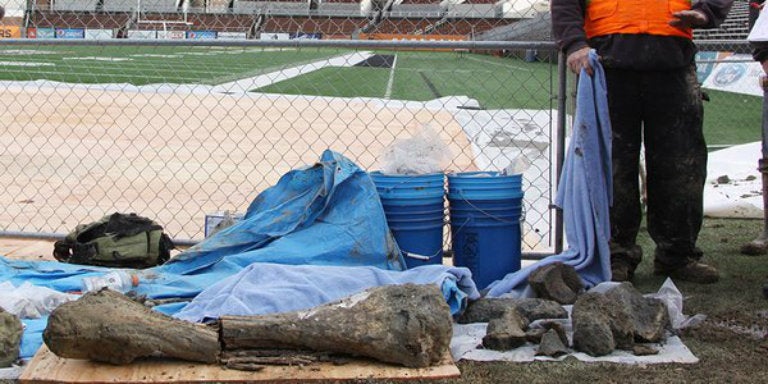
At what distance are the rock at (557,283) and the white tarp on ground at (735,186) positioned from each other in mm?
2832

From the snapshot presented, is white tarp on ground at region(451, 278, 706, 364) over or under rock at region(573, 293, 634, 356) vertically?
under

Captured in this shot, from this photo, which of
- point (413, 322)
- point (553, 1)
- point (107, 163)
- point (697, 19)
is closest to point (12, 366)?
point (413, 322)

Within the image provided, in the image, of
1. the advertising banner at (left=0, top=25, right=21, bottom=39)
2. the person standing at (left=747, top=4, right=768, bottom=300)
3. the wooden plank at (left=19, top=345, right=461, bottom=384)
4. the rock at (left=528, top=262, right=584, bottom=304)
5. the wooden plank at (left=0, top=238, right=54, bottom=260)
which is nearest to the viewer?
the wooden plank at (left=19, top=345, right=461, bottom=384)

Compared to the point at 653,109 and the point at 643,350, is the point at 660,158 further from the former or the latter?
the point at 643,350

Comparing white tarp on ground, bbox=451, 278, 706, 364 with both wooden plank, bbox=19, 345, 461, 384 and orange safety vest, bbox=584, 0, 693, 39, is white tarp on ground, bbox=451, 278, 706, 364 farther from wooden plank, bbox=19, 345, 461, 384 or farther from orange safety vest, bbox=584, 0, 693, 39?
orange safety vest, bbox=584, 0, 693, 39

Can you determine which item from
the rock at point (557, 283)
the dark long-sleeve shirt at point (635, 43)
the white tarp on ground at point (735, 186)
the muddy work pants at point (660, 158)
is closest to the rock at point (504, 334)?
the rock at point (557, 283)

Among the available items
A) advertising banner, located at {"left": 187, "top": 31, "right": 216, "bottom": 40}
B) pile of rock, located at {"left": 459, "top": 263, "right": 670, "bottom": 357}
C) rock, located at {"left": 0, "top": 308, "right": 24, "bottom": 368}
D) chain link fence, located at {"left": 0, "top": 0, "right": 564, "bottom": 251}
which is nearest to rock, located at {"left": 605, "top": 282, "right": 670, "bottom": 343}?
pile of rock, located at {"left": 459, "top": 263, "right": 670, "bottom": 357}

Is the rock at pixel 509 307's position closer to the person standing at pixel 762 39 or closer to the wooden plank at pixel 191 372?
the wooden plank at pixel 191 372

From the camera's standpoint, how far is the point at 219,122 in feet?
39.8

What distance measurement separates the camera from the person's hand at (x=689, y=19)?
478cm

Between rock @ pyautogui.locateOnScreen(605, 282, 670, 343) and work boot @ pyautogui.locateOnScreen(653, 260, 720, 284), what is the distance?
1005 mm

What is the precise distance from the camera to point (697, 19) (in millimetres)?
4781

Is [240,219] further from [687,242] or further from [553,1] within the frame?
[687,242]

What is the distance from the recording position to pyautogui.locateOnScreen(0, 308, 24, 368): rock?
3.79 meters
